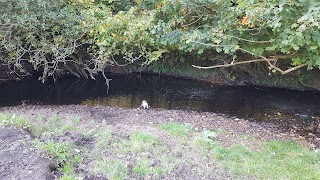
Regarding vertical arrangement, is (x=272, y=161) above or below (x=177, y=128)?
below

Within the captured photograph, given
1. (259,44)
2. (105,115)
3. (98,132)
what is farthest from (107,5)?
(98,132)

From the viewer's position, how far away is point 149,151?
16.0 ft

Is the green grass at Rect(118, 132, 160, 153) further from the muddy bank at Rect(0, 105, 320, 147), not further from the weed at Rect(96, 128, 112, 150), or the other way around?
the muddy bank at Rect(0, 105, 320, 147)

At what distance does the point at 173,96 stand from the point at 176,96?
109 mm

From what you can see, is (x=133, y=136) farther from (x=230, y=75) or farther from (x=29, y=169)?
(x=230, y=75)

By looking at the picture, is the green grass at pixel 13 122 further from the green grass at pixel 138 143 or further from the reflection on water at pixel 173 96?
the reflection on water at pixel 173 96

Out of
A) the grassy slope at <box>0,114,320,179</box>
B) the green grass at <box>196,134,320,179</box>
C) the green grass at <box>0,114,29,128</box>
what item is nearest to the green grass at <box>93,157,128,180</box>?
the grassy slope at <box>0,114,320,179</box>

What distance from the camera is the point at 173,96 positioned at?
11.3m

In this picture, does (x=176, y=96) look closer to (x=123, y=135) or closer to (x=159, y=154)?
(x=123, y=135)

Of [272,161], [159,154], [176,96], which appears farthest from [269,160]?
[176,96]

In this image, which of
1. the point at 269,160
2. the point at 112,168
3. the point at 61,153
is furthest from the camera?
the point at 269,160

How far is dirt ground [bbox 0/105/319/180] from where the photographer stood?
4051 mm

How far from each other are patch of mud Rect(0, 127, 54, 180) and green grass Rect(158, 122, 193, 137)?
8.22ft

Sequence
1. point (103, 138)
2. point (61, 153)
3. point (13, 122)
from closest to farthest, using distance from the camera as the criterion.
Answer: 1. point (61, 153)
2. point (103, 138)
3. point (13, 122)
